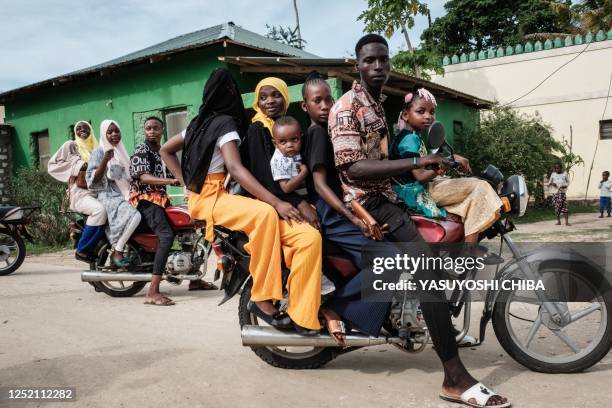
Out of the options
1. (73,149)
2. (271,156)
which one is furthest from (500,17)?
(271,156)

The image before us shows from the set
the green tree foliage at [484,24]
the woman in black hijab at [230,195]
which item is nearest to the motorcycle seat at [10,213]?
the woman in black hijab at [230,195]

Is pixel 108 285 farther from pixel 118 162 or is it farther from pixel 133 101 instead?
pixel 133 101

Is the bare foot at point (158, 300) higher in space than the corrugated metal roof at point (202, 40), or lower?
lower

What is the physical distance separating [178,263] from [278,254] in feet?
9.30

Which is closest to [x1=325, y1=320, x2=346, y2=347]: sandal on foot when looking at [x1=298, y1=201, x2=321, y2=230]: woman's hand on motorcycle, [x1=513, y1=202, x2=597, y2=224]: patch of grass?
[x1=298, y1=201, x2=321, y2=230]: woman's hand on motorcycle

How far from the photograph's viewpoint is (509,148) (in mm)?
14930

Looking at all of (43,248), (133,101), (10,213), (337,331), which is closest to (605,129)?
(133,101)

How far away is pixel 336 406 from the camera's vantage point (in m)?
2.89

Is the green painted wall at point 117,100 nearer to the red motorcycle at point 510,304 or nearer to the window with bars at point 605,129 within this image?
the red motorcycle at point 510,304

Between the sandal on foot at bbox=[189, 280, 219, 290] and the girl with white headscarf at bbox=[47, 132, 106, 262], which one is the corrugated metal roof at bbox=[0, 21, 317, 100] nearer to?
the girl with white headscarf at bbox=[47, 132, 106, 262]

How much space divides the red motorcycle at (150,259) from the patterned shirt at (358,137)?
9.74ft

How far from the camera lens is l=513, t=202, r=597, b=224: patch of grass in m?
13.9

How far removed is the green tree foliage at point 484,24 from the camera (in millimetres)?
29672

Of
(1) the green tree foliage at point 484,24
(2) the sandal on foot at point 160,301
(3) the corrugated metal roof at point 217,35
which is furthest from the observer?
(1) the green tree foliage at point 484,24
